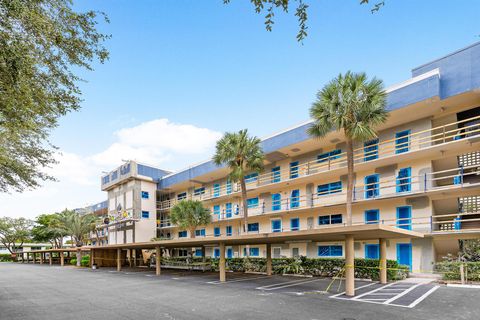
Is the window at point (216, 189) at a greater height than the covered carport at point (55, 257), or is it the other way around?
the window at point (216, 189)

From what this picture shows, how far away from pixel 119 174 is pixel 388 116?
41.2 m

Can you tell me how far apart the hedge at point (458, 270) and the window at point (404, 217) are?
451 cm

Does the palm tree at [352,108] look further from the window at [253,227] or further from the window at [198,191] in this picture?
the window at [198,191]

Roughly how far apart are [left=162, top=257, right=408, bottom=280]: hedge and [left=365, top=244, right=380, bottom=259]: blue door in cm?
402

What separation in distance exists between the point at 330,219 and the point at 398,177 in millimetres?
7076

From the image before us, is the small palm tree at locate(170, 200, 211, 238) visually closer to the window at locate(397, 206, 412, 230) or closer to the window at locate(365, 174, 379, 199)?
the window at locate(365, 174, 379, 199)

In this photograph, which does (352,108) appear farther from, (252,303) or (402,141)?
(252,303)

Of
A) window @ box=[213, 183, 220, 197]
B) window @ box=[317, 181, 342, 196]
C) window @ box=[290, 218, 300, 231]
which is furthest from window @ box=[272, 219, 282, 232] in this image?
window @ box=[213, 183, 220, 197]

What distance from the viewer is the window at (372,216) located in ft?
84.1

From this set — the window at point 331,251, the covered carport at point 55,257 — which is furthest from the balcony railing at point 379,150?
the covered carport at point 55,257

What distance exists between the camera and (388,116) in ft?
74.0

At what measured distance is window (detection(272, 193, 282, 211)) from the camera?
33.7 meters

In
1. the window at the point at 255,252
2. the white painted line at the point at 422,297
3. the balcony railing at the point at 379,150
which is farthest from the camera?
the window at the point at 255,252

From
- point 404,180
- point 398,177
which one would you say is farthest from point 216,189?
point 404,180
